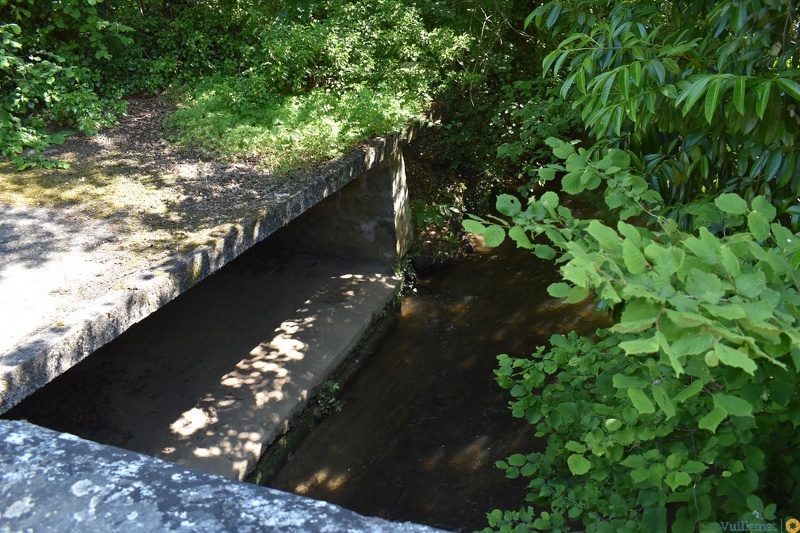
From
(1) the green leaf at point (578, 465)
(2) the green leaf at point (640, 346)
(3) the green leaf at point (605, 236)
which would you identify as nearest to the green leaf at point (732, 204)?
(3) the green leaf at point (605, 236)

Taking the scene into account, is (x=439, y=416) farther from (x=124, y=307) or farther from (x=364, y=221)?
(x=124, y=307)

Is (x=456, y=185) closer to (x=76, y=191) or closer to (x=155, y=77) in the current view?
(x=155, y=77)

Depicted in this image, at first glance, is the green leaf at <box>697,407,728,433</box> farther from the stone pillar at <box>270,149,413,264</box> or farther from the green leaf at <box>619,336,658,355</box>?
the stone pillar at <box>270,149,413,264</box>

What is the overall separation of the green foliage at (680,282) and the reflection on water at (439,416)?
266cm

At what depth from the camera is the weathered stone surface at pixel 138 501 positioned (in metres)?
1.41

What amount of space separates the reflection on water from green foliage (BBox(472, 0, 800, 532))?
2659 millimetres

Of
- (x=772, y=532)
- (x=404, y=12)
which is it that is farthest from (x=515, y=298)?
(x=772, y=532)

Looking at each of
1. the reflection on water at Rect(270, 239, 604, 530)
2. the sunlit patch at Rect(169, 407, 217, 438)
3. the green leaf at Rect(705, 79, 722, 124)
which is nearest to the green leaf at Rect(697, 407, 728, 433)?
the green leaf at Rect(705, 79, 722, 124)

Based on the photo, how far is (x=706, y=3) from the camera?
3398 mm

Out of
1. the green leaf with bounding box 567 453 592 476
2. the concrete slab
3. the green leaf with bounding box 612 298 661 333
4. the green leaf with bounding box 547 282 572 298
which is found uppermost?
the green leaf with bounding box 612 298 661 333

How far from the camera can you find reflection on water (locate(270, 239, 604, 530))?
576 cm

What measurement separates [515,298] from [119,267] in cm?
526

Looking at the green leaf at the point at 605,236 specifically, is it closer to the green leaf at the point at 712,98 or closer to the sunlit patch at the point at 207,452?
the green leaf at the point at 712,98

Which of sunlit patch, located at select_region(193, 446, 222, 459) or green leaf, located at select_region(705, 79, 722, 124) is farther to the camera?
sunlit patch, located at select_region(193, 446, 222, 459)
